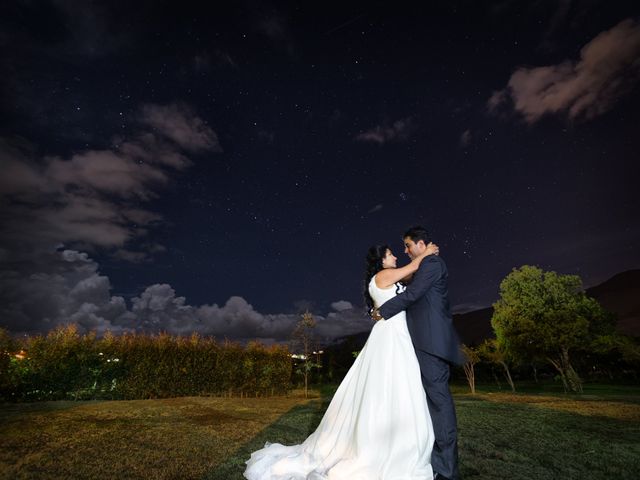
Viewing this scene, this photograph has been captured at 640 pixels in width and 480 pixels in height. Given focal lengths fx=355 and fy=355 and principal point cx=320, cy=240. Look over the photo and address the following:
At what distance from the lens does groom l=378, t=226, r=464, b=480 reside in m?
3.77

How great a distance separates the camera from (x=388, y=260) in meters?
5.08

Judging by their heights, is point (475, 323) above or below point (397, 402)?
above

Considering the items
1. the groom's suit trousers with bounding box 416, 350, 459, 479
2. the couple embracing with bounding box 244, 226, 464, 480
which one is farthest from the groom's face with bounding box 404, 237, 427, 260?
the groom's suit trousers with bounding box 416, 350, 459, 479

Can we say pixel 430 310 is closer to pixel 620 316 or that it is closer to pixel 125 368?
pixel 125 368

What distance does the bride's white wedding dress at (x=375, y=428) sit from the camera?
3.76 metres

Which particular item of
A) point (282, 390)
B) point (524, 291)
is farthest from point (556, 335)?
point (282, 390)

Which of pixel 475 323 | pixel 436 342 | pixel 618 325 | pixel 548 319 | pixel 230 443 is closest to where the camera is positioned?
pixel 436 342

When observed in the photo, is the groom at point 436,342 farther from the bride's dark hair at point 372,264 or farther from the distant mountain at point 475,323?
the distant mountain at point 475,323

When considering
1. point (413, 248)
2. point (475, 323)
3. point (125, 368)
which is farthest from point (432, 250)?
point (475, 323)

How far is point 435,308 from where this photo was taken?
4.19m

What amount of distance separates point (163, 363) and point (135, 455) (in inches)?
487

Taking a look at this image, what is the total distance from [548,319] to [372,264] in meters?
22.3

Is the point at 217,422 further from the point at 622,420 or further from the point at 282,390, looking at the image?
the point at 282,390

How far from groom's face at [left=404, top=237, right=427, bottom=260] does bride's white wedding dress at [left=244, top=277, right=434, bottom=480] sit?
618mm
